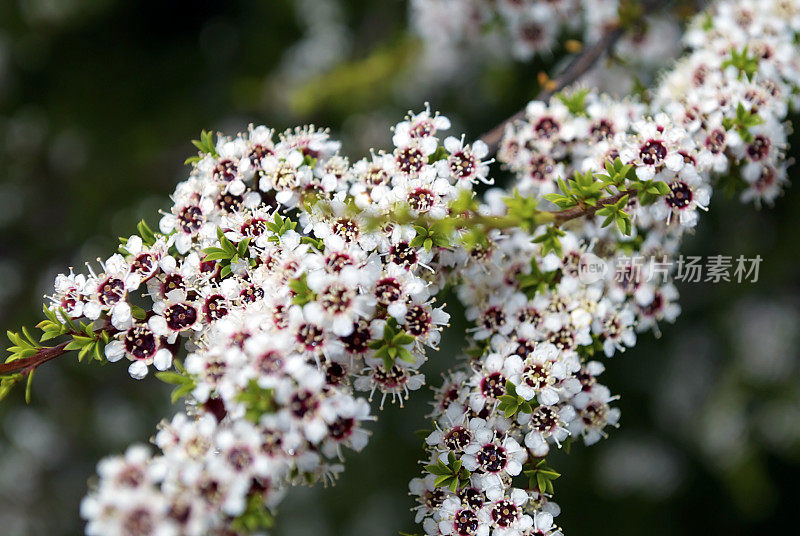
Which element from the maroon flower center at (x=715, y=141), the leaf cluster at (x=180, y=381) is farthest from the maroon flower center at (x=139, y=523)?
the maroon flower center at (x=715, y=141)

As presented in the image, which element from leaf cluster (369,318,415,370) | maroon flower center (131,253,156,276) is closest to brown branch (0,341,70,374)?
maroon flower center (131,253,156,276)

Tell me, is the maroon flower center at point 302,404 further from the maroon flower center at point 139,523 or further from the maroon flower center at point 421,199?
the maroon flower center at point 421,199

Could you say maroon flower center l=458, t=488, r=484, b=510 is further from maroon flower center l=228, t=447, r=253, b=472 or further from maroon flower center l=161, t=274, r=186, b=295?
maroon flower center l=161, t=274, r=186, b=295

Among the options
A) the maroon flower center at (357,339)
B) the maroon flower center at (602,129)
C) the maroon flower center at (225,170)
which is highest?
the maroon flower center at (602,129)

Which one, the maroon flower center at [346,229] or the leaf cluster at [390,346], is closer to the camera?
the leaf cluster at [390,346]

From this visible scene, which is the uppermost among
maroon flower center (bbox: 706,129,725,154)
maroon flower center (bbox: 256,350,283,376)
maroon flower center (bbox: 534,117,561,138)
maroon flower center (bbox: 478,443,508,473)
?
maroon flower center (bbox: 534,117,561,138)

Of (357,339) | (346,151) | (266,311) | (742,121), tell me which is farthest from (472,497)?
(346,151)
